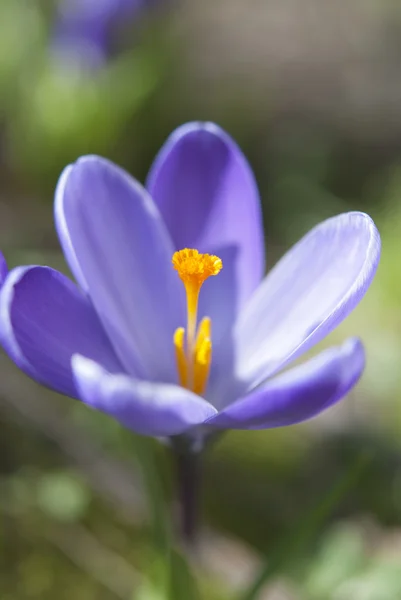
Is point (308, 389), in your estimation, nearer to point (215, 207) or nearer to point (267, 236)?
point (215, 207)

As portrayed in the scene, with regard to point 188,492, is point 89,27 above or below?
above

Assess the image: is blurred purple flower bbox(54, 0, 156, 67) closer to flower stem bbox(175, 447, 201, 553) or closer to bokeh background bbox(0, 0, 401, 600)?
bokeh background bbox(0, 0, 401, 600)

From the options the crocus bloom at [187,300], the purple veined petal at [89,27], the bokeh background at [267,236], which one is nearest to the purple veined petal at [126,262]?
the crocus bloom at [187,300]

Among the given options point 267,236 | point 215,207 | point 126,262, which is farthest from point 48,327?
point 267,236

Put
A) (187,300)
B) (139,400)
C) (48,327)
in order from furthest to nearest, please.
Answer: (187,300), (48,327), (139,400)

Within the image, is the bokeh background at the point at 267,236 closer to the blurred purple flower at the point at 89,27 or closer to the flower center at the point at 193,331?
the blurred purple flower at the point at 89,27

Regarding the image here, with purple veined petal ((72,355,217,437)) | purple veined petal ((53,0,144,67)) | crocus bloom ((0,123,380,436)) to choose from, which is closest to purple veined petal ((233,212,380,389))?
crocus bloom ((0,123,380,436))

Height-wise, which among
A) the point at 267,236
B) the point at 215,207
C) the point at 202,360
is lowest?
the point at 267,236
